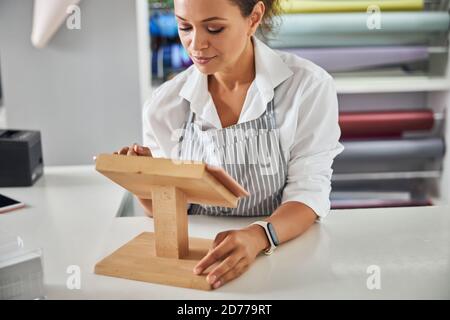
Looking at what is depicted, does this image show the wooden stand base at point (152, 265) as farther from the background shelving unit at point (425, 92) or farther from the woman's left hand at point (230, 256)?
the background shelving unit at point (425, 92)

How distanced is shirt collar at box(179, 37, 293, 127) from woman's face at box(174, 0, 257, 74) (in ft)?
0.27

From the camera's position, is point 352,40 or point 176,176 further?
point 352,40

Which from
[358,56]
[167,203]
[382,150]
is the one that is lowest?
[382,150]

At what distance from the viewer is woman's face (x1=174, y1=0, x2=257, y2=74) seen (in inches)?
27.4

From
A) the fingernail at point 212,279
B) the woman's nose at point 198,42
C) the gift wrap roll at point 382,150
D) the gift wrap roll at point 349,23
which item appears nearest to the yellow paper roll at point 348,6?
the gift wrap roll at point 349,23

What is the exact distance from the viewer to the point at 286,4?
4.50ft

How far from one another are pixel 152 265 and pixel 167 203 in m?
0.07

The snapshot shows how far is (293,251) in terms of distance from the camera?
2.58 ft

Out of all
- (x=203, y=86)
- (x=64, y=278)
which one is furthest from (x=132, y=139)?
(x=64, y=278)

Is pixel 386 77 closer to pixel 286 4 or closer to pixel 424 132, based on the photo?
pixel 424 132

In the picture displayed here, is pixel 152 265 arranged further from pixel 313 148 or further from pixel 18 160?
pixel 18 160

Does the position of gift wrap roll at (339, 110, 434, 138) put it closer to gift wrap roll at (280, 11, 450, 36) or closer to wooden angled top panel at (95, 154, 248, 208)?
gift wrap roll at (280, 11, 450, 36)

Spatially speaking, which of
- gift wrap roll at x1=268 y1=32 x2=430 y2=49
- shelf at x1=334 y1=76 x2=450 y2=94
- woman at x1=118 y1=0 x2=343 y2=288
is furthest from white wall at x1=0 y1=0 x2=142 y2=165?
shelf at x1=334 y1=76 x2=450 y2=94

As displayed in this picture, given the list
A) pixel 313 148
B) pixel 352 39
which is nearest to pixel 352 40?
pixel 352 39
